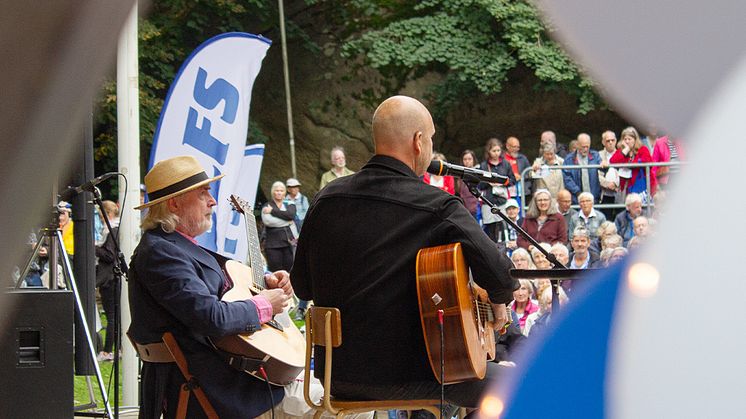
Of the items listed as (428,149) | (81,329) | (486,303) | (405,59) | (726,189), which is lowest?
(81,329)

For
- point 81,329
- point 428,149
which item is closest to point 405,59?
point 81,329

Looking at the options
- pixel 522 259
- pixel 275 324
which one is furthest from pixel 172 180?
pixel 522 259

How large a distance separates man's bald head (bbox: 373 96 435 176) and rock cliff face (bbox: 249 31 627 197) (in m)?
13.9

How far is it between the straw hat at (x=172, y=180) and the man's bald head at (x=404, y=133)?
816mm

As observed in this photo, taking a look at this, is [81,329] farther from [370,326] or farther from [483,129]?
[483,129]

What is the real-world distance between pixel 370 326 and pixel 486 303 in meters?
0.45

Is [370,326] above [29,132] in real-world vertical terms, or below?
below

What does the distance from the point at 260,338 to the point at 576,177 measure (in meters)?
8.37

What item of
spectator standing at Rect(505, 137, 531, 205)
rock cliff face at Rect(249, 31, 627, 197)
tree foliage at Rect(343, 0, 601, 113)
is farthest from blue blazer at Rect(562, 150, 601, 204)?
rock cliff face at Rect(249, 31, 627, 197)

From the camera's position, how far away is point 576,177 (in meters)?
A: 11.5

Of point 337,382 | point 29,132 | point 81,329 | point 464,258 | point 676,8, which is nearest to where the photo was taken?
point 29,132

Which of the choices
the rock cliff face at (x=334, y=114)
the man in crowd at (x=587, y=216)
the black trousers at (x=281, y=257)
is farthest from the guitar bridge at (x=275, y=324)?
the rock cliff face at (x=334, y=114)

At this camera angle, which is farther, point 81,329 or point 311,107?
point 311,107

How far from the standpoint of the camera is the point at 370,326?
3277 mm
